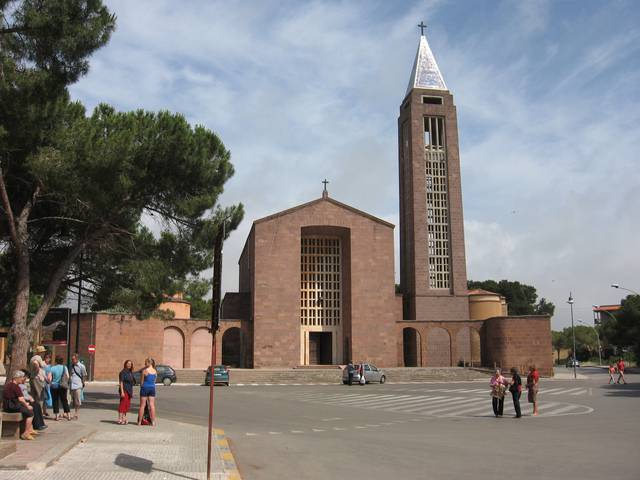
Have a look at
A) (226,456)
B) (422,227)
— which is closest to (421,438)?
(226,456)

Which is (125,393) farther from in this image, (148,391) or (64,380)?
(64,380)

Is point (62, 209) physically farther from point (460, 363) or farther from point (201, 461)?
point (460, 363)

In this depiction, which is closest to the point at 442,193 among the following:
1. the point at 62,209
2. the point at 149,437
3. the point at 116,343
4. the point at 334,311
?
the point at 334,311

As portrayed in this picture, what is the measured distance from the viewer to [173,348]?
1672 inches

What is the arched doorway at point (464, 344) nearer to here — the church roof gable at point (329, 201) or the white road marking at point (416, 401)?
the church roof gable at point (329, 201)

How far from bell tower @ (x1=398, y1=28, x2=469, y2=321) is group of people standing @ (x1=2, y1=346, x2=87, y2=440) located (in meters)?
34.3

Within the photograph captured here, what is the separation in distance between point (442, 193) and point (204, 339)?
2120 cm

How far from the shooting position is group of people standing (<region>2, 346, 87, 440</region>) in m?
10.6

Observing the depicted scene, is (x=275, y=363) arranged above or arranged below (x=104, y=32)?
below

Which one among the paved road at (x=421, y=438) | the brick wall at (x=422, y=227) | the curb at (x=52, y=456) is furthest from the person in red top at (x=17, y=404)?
the brick wall at (x=422, y=227)

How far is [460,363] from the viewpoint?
153 feet

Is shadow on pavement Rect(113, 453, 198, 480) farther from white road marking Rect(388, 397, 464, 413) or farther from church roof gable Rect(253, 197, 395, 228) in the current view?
church roof gable Rect(253, 197, 395, 228)

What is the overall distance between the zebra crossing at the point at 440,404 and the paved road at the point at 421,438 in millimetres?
34

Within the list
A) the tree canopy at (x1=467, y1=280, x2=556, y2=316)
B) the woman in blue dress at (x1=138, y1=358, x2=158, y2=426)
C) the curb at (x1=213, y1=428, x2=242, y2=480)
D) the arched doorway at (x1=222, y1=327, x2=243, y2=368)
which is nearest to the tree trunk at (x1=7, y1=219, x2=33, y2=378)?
the woman in blue dress at (x1=138, y1=358, x2=158, y2=426)
